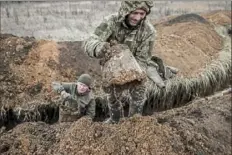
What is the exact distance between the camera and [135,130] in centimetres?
582

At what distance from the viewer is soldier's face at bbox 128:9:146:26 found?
238 inches

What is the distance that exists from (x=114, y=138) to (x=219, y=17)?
8840 millimetres

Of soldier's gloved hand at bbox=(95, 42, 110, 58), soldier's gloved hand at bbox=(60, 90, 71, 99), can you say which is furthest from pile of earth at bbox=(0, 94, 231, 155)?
soldier's gloved hand at bbox=(60, 90, 71, 99)

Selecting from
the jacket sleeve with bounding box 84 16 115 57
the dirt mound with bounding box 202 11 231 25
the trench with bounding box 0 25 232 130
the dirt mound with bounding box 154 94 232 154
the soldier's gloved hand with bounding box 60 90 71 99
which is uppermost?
the jacket sleeve with bounding box 84 16 115 57

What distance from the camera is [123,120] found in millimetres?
6008

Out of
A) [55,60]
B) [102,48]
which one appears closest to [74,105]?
[102,48]

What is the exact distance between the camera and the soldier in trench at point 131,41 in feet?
19.7

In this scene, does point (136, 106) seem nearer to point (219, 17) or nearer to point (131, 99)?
point (131, 99)

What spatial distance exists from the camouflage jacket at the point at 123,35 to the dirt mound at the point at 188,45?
3.77 metres

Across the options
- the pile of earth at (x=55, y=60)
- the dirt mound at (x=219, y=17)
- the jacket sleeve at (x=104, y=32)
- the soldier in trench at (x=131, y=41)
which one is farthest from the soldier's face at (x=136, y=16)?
the dirt mound at (x=219, y=17)

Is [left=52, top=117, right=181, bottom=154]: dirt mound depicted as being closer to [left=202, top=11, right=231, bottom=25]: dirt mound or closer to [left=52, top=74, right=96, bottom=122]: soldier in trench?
[left=52, top=74, right=96, bottom=122]: soldier in trench

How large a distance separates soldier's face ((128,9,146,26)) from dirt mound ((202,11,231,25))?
7715mm

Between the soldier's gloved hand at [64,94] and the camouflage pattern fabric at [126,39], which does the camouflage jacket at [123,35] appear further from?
the soldier's gloved hand at [64,94]

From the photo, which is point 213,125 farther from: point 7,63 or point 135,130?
point 7,63
